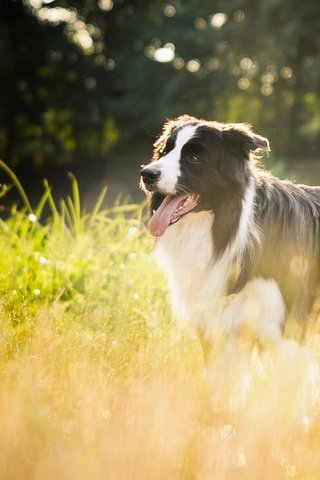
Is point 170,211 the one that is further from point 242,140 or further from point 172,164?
point 242,140

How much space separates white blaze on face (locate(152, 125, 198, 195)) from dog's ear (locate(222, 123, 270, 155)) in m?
0.22

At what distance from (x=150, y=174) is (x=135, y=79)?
20.2 metres

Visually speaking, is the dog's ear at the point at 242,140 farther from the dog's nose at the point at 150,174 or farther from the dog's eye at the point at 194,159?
the dog's nose at the point at 150,174

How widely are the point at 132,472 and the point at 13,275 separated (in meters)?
2.92

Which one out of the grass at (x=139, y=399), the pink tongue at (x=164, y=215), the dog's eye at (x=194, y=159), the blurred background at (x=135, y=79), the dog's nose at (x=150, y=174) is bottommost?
the blurred background at (x=135, y=79)

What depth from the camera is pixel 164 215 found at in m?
4.25

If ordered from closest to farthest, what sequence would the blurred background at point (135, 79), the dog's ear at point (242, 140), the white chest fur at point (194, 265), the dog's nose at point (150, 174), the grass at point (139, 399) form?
the grass at point (139, 399)
the dog's nose at point (150, 174)
the dog's ear at point (242, 140)
the white chest fur at point (194, 265)
the blurred background at point (135, 79)

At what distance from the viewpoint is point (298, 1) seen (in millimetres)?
20188

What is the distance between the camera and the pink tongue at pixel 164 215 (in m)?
4.23

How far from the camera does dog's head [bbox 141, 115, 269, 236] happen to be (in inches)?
165

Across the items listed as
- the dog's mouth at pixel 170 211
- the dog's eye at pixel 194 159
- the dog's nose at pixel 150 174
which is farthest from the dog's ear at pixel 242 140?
the dog's nose at pixel 150 174

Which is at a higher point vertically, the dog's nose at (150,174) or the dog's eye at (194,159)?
the dog's eye at (194,159)

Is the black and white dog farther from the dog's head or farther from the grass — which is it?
the grass

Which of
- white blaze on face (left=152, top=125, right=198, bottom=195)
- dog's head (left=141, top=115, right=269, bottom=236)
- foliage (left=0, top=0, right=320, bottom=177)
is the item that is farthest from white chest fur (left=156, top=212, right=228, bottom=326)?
foliage (left=0, top=0, right=320, bottom=177)
